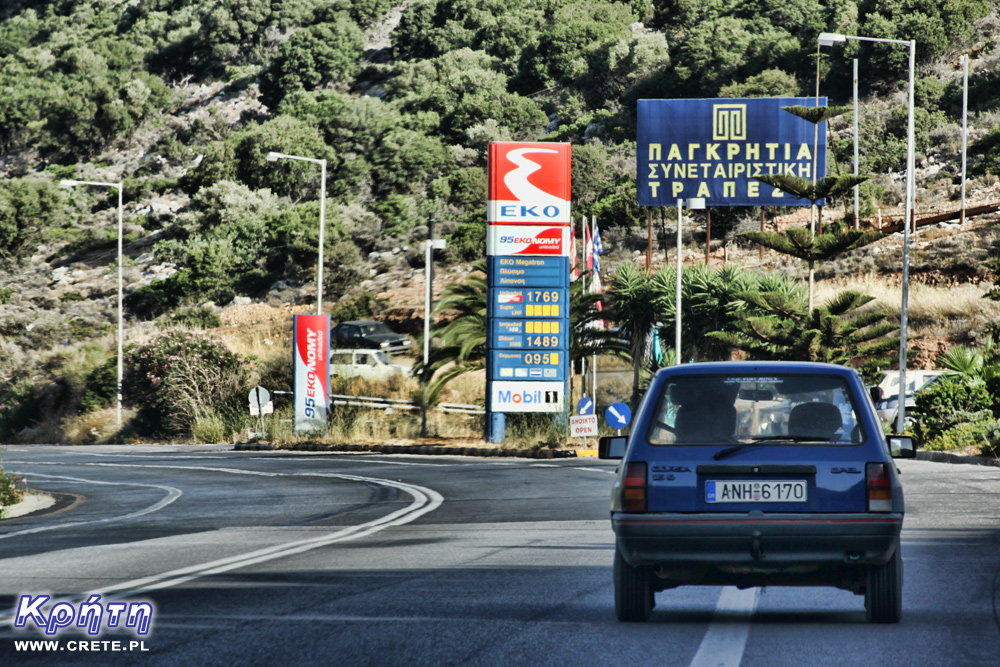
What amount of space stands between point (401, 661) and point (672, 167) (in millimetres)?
42705

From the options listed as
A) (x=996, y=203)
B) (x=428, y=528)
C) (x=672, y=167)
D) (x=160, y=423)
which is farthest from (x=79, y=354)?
(x=428, y=528)

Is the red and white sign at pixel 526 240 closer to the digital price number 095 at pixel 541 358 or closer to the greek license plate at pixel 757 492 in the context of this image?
the digital price number 095 at pixel 541 358

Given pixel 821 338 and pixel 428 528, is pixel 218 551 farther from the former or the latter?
pixel 821 338

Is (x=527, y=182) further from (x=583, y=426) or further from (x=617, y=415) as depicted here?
(x=617, y=415)

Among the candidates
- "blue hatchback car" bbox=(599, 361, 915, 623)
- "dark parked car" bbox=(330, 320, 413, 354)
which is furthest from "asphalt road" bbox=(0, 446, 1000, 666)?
"dark parked car" bbox=(330, 320, 413, 354)

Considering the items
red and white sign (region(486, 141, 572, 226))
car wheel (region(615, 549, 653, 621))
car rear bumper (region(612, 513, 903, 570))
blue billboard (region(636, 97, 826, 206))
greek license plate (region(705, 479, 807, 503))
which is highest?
blue billboard (region(636, 97, 826, 206))

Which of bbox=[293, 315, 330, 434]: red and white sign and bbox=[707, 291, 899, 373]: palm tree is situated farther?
bbox=[293, 315, 330, 434]: red and white sign

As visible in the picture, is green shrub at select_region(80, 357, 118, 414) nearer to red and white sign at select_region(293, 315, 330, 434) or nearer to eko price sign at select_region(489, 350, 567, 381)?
red and white sign at select_region(293, 315, 330, 434)

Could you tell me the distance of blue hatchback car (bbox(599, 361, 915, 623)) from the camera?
22.5 ft

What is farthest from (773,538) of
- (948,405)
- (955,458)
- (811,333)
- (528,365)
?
(811,333)

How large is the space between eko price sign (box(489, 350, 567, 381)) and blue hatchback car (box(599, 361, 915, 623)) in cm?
2767

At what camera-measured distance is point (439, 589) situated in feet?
29.2

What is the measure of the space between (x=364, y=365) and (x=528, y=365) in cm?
1183

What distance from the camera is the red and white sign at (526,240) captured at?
35000 mm
